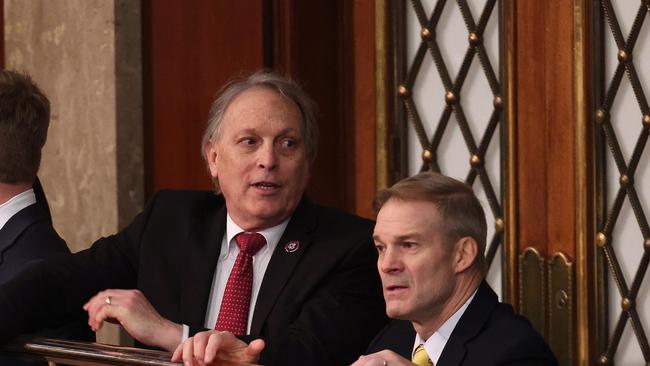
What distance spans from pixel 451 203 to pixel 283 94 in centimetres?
81

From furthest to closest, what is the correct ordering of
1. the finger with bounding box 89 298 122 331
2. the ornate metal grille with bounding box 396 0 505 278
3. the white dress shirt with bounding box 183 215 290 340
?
the ornate metal grille with bounding box 396 0 505 278
the white dress shirt with bounding box 183 215 290 340
the finger with bounding box 89 298 122 331

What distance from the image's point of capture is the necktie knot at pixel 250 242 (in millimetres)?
3600

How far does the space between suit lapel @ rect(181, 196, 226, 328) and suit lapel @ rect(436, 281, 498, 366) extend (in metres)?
0.82

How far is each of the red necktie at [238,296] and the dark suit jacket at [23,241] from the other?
19.3 inches

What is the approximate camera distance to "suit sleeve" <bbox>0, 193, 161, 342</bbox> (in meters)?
3.43

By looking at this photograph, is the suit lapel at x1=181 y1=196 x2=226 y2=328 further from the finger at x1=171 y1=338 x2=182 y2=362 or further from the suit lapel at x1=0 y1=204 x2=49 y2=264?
the finger at x1=171 y1=338 x2=182 y2=362

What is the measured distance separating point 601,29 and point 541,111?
0.32 m

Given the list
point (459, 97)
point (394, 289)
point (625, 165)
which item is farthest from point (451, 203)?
point (459, 97)

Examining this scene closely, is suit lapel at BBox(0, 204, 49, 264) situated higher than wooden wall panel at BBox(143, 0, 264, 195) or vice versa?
wooden wall panel at BBox(143, 0, 264, 195)

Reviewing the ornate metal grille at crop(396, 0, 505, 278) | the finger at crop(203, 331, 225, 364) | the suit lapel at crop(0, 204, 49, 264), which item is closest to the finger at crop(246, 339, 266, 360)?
the finger at crop(203, 331, 225, 364)

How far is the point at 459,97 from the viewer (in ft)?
15.7

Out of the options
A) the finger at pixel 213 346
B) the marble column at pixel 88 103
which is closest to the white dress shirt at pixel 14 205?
the finger at pixel 213 346

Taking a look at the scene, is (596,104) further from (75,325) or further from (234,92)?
(75,325)

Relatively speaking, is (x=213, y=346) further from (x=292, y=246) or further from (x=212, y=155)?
(x=212, y=155)
